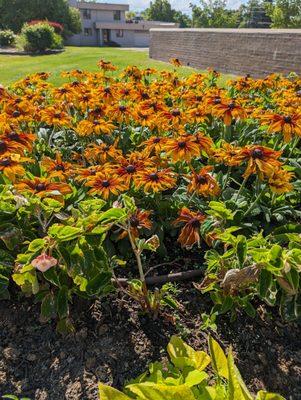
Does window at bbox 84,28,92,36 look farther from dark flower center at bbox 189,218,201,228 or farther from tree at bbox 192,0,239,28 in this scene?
dark flower center at bbox 189,218,201,228

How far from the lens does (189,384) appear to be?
1.11 meters

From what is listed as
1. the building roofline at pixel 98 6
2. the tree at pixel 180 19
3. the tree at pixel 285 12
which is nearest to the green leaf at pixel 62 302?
the tree at pixel 285 12

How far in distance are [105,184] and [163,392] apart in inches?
52.4

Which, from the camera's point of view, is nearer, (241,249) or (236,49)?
(241,249)

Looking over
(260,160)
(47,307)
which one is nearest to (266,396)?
(47,307)

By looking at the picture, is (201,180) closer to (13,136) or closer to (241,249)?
(241,249)

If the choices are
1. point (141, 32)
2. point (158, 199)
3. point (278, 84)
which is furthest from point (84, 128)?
point (141, 32)

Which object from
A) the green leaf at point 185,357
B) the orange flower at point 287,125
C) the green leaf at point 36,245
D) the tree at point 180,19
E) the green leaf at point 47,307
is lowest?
A: the green leaf at point 47,307

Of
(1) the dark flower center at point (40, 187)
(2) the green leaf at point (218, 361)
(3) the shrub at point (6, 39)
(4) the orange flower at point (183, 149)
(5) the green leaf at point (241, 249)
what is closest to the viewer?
(2) the green leaf at point (218, 361)

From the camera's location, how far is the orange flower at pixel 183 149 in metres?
2.36

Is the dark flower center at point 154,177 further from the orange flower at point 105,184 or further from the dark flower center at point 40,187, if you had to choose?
the dark flower center at point 40,187

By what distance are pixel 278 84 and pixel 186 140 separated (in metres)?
3.11

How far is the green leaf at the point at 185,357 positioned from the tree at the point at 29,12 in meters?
43.3

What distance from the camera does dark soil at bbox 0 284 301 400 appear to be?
183 centimetres
